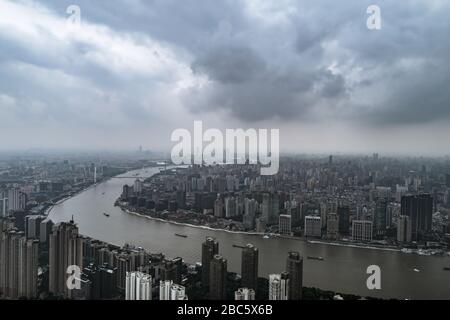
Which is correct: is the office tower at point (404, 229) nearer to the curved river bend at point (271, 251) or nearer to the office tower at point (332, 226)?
the curved river bend at point (271, 251)

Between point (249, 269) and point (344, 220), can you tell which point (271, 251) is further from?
point (344, 220)

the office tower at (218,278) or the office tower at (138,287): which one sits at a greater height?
the office tower at (138,287)

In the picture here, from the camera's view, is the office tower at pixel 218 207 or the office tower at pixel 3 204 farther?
the office tower at pixel 218 207

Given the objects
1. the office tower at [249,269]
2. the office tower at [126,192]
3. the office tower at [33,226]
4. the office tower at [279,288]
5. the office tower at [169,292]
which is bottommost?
the office tower at [249,269]

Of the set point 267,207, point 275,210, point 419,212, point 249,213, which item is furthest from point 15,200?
point 419,212

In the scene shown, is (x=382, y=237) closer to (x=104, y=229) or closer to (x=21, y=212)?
(x=104, y=229)

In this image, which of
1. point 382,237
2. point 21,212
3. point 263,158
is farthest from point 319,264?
point 21,212

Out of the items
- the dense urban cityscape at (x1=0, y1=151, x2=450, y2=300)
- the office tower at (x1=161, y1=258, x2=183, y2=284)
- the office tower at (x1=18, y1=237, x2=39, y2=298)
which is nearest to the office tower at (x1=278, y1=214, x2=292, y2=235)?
the dense urban cityscape at (x1=0, y1=151, x2=450, y2=300)

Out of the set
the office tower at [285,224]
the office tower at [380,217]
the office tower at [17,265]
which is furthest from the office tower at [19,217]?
the office tower at [380,217]
